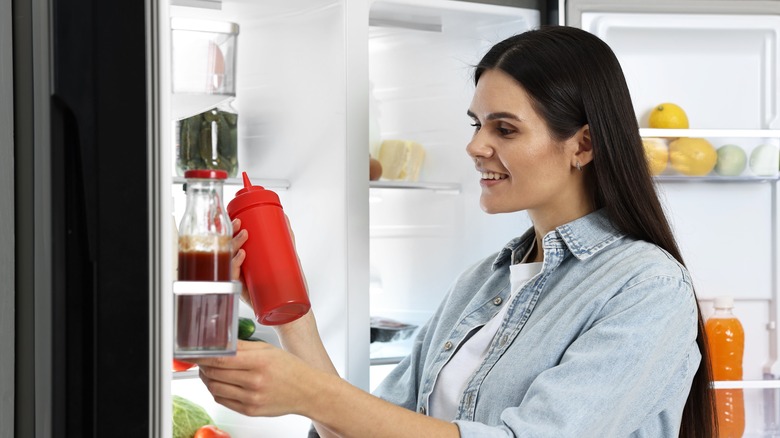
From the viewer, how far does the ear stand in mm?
1368

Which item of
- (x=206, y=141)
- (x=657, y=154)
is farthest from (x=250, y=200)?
(x=657, y=154)

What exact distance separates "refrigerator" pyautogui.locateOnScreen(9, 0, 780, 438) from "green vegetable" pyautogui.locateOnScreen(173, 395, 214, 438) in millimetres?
68

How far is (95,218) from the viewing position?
25.5 inches

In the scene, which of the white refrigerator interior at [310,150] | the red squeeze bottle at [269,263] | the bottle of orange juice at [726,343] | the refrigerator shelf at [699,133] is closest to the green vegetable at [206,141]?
the white refrigerator interior at [310,150]

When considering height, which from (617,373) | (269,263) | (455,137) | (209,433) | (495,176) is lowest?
(209,433)

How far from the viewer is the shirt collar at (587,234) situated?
1333 mm

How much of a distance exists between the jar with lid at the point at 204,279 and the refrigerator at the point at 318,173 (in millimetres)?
67

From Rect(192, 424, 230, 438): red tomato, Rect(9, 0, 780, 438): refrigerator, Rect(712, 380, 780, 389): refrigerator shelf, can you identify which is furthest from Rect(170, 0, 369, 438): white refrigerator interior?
Rect(712, 380, 780, 389): refrigerator shelf

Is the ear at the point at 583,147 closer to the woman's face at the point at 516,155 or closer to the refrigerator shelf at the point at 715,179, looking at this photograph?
the woman's face at the point at 516,155

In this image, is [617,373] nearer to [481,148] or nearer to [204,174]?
[481,148]

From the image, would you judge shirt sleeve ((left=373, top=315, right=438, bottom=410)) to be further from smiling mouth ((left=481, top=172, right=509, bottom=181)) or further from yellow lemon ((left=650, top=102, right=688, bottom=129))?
yellow lemon ((left=650, top=102, right=688, bottom=129))

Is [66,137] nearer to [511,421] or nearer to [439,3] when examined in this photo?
[511,421]

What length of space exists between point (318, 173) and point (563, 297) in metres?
0.68

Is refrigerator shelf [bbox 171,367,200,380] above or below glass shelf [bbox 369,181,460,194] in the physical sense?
below
